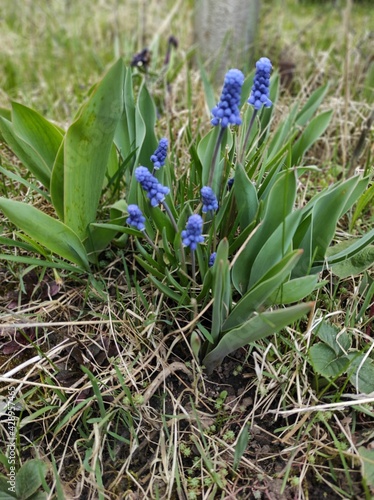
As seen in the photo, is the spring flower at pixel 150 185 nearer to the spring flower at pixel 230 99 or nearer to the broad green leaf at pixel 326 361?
the spring flower at pixel 230 99

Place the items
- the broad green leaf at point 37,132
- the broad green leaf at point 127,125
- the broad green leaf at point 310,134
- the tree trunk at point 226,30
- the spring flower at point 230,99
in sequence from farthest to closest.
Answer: the tree trunk at point 226,30, the broad green leaf at point 310,134, the broad green leaf at point 127,125, the broad green leaf at point 37,132, the spring flower at point 230,99

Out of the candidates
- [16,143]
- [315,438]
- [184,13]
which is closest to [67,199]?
[16,143]

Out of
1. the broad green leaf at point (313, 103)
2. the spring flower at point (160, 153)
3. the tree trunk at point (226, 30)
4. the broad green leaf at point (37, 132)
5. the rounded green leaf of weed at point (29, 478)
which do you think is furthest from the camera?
the tree trunk at point (226, 30)

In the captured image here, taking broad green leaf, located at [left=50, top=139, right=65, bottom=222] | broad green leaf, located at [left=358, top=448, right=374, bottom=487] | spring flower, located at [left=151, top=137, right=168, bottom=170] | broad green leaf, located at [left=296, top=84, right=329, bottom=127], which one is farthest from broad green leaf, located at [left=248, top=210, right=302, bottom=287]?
broad green leaf, located at [left=296, top=84, right=329, bottom=127]

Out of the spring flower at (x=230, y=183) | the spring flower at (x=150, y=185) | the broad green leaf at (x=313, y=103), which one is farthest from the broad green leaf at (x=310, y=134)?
the spring flower at (x=150, y=185)

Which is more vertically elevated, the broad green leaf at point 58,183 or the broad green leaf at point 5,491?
the broad green leaf at point 58,183

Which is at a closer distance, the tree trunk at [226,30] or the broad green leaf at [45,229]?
the broad green leaf at [45,229]

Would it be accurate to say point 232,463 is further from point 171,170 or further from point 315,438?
point 171,170
